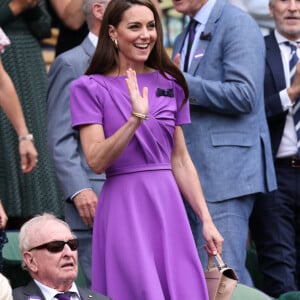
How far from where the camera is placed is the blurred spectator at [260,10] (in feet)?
31.7

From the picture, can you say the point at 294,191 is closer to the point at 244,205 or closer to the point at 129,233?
the point at 244,205

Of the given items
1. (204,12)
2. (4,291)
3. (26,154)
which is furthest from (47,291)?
(204,12)

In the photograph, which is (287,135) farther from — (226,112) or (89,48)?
(89,48)

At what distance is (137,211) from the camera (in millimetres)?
6363

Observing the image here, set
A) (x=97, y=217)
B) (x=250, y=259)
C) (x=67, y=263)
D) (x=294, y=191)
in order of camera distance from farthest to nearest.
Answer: (x=250, y=259)
(x=294, y=191)
(x=97, y=217)
(x=67, y=263)

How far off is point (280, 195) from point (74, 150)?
1.66m

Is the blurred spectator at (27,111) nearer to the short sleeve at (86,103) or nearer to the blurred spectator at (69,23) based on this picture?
the blurred spectator at (69,23)

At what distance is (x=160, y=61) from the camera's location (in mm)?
6602

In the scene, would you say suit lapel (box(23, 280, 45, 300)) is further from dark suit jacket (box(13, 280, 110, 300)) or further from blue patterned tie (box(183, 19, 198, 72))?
blue patterned tie (box(183, 19, 198, 72))

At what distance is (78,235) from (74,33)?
1947 millimetres

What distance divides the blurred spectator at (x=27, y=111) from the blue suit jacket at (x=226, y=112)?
4.26 feet

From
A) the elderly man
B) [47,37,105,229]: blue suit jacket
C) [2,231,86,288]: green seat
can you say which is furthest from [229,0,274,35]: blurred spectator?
the elderly man

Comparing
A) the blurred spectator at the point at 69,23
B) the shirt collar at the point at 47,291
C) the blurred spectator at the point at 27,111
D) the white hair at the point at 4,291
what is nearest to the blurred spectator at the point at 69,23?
the blurred spectator at the point at 69,23

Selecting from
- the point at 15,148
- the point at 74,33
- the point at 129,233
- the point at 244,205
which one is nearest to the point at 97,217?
the point at 129,233
